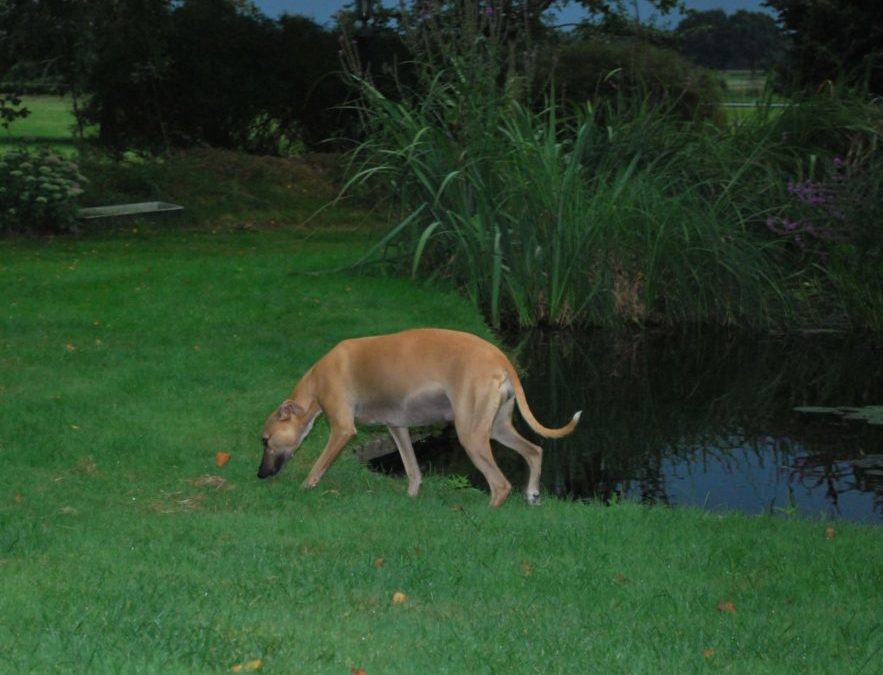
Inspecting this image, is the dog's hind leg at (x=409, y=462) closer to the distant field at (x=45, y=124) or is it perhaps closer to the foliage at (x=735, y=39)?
the foliage at (x=735, y=39)

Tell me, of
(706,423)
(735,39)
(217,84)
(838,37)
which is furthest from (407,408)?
(735,39)

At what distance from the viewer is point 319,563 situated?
21.3 feet

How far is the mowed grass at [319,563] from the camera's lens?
17.3 ft

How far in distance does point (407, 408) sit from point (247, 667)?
3387 mm

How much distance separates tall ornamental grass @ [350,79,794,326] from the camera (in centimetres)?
1459

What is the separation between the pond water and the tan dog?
1.09m

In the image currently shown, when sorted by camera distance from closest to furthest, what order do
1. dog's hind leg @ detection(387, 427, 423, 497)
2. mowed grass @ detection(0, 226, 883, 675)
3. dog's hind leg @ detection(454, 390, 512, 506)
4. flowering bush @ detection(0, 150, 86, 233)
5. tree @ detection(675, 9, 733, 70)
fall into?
mowed grass @ detection(0, 226, 883, 675)
dog's hind leg @ detection(454, 390, 512, 506)
dog's hind leg @ detection(387, 427, 423, 497)
flowering bush @ detection(0, 150, 86, 233)
tree @ detection(675, 9, 733, 70)

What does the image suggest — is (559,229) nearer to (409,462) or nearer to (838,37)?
(409,462)

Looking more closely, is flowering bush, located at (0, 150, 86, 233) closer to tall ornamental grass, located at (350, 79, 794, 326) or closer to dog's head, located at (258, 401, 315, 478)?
tall ornamental grass, located at (350, 79, 794, 326)

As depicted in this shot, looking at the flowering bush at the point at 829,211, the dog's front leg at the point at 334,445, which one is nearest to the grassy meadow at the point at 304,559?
the dog's front leg at the point at 334,445

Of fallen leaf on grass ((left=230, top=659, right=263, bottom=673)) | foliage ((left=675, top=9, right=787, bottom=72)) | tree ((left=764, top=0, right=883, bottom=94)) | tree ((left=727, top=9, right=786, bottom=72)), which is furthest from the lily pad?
tree ((left=727, top=9, right=786, bottom=72))

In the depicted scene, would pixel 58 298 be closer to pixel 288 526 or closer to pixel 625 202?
pixel 625 202

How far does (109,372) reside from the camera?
1109cm

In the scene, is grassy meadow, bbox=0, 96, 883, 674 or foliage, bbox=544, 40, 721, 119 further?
foliage, bbox=544, 40, 721, 119
